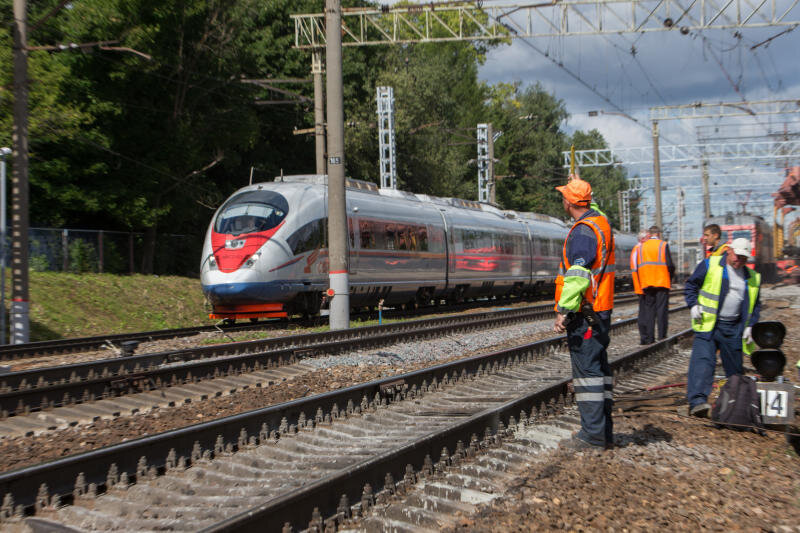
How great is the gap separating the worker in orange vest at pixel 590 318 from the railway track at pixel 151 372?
467cm

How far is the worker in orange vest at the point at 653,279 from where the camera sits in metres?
12.7

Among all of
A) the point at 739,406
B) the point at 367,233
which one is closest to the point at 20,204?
the point at 367,233

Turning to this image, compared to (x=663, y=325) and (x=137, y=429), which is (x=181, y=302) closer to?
(x=663, y=325)

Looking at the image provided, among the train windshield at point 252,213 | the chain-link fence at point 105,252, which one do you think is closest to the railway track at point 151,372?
the train windshield at point 252,213

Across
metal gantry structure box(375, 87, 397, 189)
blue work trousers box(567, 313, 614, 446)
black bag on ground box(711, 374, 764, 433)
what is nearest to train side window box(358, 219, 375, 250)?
metal gantry structure box(375, 87, 397, 189)

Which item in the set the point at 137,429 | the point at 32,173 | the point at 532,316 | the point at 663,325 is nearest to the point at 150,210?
the point at 32,173

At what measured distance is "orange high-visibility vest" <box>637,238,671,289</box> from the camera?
12.7 meters

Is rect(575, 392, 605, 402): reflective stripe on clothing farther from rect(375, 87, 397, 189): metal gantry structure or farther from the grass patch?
rect(375, 87, 397, 189): metal gantry structure

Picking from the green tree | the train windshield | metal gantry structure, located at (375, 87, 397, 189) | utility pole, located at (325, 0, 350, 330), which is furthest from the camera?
the green tree

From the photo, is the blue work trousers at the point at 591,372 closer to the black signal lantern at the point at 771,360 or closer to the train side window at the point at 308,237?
the black signal lantern at the point at 771,360

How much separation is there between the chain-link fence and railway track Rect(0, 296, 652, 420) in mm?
13019

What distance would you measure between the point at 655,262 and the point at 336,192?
6.70 m

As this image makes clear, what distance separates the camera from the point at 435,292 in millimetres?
24516

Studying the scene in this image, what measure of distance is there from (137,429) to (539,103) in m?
76.1
